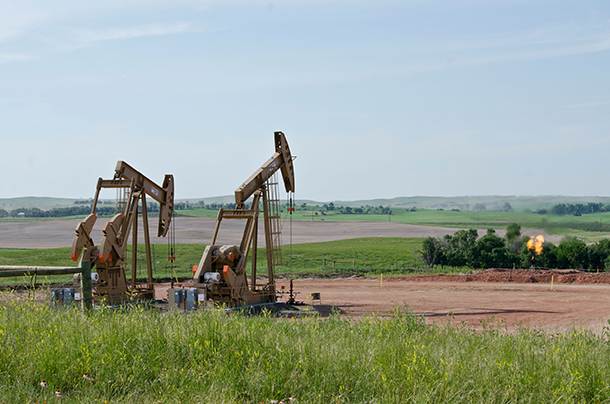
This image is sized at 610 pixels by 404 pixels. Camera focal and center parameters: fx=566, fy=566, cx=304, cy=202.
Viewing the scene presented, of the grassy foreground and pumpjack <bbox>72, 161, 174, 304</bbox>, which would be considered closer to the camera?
the grassy foreground

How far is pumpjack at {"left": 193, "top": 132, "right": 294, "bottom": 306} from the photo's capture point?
61.8 ft

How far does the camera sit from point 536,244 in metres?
42.3

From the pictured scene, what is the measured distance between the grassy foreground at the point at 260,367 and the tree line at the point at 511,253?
34.9 m

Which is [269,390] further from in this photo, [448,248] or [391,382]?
[448,248]

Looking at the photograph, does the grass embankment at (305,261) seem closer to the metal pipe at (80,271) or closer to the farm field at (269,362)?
the metal pipe at (80,271)

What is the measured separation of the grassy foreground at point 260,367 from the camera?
20.6ft

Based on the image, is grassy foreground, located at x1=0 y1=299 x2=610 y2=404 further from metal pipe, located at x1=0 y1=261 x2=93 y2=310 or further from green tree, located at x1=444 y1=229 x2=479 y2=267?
green tree, located at x1=444 y1=229 x2=479 y2=267

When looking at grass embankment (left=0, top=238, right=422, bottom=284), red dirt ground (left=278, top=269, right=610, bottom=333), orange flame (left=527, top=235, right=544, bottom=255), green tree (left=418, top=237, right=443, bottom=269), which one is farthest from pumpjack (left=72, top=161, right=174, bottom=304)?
orange flame (left=527, top=235, right=544, bottom=255)

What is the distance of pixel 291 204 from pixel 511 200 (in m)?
45.3

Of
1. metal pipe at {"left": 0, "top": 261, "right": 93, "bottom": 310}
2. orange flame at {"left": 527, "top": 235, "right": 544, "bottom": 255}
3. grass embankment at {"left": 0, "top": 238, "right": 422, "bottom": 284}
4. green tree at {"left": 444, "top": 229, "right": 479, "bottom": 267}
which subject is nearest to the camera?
metal pipe at {"left": 0, "top": 261, "right": 93, "bottom": 310}

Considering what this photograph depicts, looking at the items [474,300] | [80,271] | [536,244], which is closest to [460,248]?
[536,244]

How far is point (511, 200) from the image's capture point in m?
61.2

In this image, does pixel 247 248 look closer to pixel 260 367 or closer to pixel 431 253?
pixel 260 367

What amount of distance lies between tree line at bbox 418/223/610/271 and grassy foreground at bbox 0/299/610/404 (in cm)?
3488
